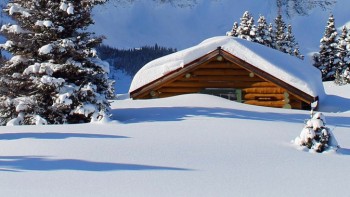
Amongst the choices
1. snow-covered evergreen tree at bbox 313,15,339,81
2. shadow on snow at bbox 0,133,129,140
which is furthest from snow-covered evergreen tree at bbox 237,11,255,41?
shadow on snow at bbox 0,133,129,140

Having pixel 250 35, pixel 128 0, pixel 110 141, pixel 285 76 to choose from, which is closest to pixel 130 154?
pixel 110 141

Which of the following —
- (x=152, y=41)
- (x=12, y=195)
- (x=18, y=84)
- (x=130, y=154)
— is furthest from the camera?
(x=152, y=41)

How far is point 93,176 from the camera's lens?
655cm

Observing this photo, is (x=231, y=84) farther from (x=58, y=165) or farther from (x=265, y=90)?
(x=58, y=165)

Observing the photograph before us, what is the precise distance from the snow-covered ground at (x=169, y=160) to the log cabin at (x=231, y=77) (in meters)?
6.14

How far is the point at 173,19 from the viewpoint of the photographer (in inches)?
5448

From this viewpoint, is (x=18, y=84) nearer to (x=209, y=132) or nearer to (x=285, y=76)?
(x=209, y=132)

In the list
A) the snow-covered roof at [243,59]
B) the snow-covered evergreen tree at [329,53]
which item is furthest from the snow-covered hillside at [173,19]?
the snow-covered roof at [243,59]

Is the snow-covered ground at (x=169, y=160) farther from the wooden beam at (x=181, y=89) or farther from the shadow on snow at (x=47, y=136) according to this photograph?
the wooden beam at (x=181, y=89)

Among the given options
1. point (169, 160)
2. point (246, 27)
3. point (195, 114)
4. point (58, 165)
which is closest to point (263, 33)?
point (246, 27)

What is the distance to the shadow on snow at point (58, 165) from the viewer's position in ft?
22.7

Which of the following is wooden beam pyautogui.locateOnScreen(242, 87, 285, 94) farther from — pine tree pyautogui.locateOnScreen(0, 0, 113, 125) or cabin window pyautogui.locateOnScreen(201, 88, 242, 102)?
pine tree pyautogui.locateOnScreen(0, 0, 113, 125)

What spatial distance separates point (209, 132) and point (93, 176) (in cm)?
378

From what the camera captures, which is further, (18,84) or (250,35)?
(250,35)
